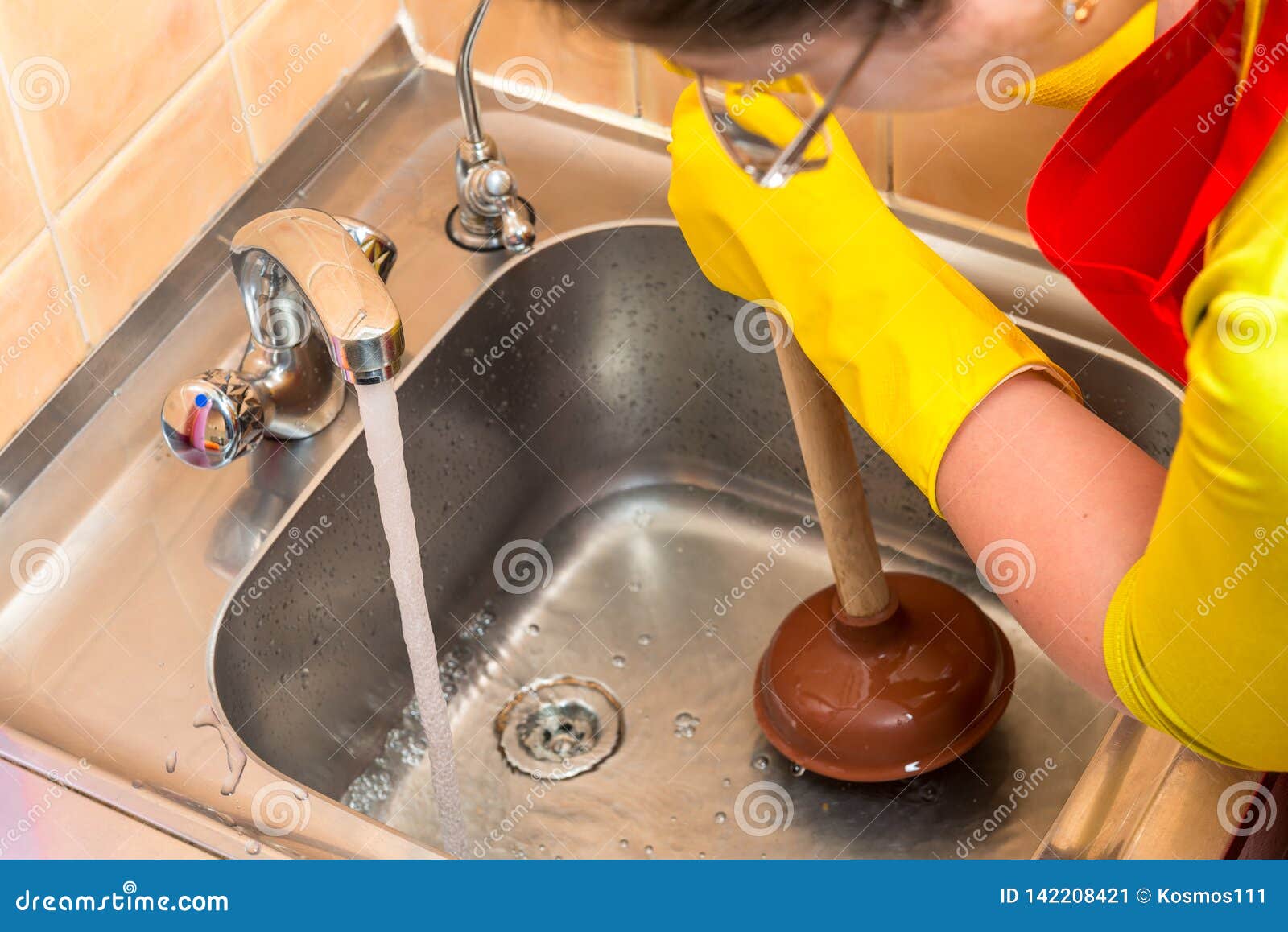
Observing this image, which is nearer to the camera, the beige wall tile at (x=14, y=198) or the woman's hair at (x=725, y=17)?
the woman's hair at (x=725, y=17)

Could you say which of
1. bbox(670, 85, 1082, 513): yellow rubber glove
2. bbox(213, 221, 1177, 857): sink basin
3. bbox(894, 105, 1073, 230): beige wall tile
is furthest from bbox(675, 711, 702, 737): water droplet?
bbox(894, 105, 1073, 230): beige wall tile

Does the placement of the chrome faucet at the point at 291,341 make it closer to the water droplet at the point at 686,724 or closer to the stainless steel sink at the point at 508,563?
the stainless steel sink at the point at 508,563

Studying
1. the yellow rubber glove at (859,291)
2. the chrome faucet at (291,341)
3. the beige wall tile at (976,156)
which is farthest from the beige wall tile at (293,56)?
the beige wall tile at (976,156)

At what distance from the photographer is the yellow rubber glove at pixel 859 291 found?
2.39 ft

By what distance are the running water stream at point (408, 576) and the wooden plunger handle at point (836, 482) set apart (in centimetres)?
22

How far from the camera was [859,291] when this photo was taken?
77cm

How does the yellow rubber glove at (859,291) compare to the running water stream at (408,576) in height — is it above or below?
above

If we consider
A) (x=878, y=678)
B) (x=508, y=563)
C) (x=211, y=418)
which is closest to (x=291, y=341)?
(x=211, y=418)

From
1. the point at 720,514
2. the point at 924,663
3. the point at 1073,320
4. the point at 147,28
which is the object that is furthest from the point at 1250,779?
the point at 147,28

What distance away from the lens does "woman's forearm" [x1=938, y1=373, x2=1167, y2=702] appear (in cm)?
65

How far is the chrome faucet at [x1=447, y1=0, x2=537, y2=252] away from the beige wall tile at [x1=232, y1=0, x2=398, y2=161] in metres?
0.10

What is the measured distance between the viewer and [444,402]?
99cm

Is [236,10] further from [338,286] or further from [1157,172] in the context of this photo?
[1157,172]
